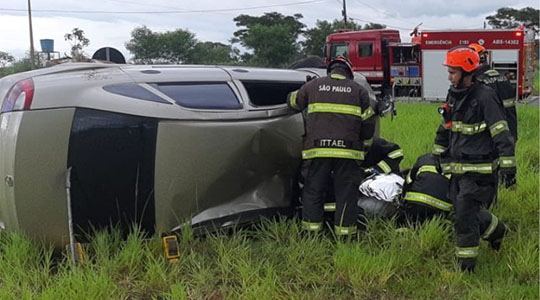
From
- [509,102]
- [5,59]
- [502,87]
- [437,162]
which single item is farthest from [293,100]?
[5,59]

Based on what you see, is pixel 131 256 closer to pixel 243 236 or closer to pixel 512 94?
pixel 243 236

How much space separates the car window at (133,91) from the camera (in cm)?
355

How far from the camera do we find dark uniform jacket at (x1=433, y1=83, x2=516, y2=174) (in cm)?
357

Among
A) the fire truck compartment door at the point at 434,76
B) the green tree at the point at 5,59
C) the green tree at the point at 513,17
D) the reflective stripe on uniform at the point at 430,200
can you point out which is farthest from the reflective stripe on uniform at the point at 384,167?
the green tree at the point at 513,17

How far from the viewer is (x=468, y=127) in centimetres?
372

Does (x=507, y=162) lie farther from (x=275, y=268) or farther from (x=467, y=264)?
(x=275, y=268)

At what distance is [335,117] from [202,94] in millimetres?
929

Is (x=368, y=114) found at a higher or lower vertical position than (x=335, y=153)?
higher

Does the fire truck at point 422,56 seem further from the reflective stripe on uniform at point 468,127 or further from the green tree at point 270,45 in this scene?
the green tree at point 270,45

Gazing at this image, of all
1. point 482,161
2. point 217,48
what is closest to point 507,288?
point 482,161

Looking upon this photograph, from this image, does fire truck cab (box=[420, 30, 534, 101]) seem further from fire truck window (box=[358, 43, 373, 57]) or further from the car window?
the car window

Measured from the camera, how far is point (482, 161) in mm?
3680

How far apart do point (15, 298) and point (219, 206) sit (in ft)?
4.37

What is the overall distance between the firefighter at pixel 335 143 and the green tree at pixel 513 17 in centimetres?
4822
